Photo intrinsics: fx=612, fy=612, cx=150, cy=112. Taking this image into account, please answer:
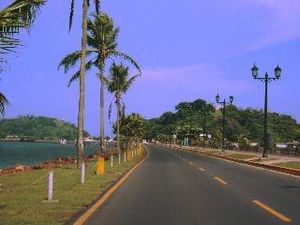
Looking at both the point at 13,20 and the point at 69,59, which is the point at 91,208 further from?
the point at 69,59

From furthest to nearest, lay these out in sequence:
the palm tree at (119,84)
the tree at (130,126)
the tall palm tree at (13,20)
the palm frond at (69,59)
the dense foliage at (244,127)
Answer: the dense foliage at (244,127) < the tree at (130,126) < the palm tree at (119,84) < the palm frond at (69,59) < the tall palm tree at (13,20)

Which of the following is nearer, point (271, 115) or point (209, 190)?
point (209, 190)

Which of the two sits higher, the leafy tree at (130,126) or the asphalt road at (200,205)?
the leafy tree at (130,126)

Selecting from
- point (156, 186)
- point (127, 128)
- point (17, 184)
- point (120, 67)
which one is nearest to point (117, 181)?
point (156, 186)

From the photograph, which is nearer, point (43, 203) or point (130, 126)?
point (43, 203)

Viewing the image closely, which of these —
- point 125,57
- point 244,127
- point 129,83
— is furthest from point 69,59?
point 244,127

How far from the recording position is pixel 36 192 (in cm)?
1762

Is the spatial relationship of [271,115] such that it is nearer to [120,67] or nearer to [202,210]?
[120,67]

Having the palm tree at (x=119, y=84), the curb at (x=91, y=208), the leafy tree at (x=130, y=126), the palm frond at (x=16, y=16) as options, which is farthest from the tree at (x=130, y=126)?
the palm frond at (x=16, y=16)

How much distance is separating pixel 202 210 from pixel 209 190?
605 centimetres

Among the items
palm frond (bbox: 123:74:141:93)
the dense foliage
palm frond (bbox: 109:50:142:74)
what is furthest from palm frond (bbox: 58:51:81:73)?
the dense foliage

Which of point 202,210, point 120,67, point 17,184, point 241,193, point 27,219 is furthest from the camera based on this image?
point 120,67

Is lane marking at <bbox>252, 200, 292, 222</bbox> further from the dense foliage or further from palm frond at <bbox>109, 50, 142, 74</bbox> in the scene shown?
the dense foliage

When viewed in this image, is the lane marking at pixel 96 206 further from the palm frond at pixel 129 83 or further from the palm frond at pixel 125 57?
the palm frond at pixel 129 83
